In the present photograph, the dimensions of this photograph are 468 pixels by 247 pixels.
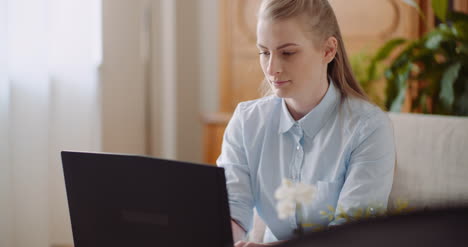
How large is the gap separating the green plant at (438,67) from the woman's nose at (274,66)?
1269 mm

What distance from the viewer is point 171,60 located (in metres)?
3.25

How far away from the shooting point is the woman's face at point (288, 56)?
3.86 feet

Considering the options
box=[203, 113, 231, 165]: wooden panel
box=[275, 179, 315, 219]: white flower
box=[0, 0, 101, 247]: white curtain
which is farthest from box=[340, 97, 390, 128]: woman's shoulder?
box=[203, 113, 231, 165]: wooden panel

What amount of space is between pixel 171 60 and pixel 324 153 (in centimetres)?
212

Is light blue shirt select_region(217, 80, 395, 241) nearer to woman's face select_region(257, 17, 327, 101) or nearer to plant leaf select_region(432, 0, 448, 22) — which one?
woman's face select_region(257, 17, 327, 101)

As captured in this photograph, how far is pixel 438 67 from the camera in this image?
7.61ft

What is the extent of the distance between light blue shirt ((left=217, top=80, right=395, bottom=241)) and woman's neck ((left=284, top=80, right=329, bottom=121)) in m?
0.02

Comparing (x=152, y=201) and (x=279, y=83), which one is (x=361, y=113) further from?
(x=152, y=201)

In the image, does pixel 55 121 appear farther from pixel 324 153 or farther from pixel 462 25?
pixel 462 25

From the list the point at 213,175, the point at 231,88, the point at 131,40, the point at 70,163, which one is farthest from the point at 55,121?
the point at 213,175

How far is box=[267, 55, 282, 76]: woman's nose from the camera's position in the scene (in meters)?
1.19

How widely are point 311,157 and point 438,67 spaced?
1290 mm

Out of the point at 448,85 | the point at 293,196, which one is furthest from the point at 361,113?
the point at 448,85

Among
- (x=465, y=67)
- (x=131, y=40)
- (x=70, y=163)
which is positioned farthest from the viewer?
(x=131, y=40)
